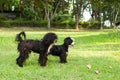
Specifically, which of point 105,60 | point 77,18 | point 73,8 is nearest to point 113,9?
point 73,8

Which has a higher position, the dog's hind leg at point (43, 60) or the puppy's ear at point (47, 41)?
the puppy's ear at point (47, 41)

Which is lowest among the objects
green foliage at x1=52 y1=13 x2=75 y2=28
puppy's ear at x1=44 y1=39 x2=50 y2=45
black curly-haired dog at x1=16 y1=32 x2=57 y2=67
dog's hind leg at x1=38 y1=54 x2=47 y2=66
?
green foliage at x1=52 y1=13 x2=75 y2=28

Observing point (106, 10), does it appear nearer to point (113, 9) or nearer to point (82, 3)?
point (113, 9)

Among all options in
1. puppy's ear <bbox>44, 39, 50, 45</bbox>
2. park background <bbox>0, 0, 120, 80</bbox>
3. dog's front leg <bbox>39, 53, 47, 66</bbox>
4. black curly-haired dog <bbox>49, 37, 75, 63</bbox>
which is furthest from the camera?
black curly-haired dog <bbox>49, 37, 75, 63</bbox>

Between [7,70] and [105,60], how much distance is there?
368cm

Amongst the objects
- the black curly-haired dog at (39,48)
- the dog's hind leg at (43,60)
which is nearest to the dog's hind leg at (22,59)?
the black curly-haired dog at (39,48)

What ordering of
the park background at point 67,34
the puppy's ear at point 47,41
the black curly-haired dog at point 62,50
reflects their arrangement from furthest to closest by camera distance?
the black curly-haired dog at point 62,50
the puppy's ear at point 47,41
the park background at point 67,34

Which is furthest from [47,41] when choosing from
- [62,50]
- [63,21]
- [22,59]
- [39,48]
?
[63,21]

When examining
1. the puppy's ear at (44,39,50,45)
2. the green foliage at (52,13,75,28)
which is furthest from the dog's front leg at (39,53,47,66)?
the green foliage at (52,13,75,28)

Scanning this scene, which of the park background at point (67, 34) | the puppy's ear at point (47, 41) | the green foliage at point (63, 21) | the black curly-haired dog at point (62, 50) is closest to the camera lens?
the park background at point (67, 34)

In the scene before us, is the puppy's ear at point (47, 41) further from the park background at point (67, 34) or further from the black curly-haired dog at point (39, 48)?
the park background at point (67, 34)

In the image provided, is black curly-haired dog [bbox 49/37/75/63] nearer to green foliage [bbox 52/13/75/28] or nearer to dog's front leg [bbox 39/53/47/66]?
dog's front leg [bbox 39/53/47/66]

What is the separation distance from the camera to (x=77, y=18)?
46.2m

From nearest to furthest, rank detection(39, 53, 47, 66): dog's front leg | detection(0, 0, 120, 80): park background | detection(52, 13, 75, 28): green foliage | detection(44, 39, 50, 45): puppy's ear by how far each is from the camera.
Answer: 1. detection(0, 0, 120, 80): park background
2. detection(44, 39, 50, 45): puppy's ear
3. detection(39, 53, 47, 66): dog's front leg
4. detection(52, 13, 75, 28): green foliage
